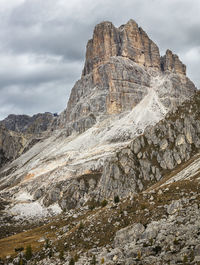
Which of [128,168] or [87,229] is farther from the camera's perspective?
[128,168]

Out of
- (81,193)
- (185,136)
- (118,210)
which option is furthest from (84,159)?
(118,210)

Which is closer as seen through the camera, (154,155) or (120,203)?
(120,203)

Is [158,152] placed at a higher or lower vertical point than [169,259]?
higher

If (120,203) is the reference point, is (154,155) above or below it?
above

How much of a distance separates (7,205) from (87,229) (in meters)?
113

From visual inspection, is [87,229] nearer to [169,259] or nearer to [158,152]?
[169,259]

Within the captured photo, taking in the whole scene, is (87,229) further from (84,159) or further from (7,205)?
(84,159)

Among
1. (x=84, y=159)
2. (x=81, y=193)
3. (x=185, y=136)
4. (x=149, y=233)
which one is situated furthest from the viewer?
(x=84, y=159)

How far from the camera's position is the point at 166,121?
126375 millimetres

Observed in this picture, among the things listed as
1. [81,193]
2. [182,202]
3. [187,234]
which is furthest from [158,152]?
[187,234]

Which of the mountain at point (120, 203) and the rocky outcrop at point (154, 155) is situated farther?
the rocky outcrop at point (154, 155)

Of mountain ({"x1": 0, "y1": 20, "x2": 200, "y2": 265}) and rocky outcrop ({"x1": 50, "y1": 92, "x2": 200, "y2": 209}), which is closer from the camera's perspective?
mountain ({"x1": 0, "y1": 20, "x2": 200, "y2": 265})

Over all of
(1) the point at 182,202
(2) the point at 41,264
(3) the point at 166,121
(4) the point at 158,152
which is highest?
(3) the point at 166,121

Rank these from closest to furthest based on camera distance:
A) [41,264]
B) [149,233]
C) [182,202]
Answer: [149,233]
[182,202]
[41,264]
